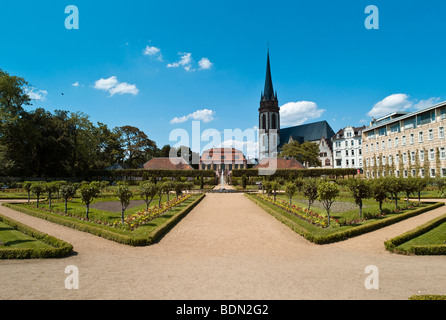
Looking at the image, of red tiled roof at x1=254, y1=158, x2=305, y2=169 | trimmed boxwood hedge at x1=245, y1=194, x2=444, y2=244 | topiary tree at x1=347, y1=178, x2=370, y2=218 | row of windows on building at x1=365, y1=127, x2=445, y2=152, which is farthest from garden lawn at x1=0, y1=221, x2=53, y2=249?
red tiled roof at x1=254, y1=158, x2=305, y2=169

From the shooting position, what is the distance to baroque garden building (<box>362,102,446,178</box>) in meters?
39.3

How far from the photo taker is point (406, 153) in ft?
149

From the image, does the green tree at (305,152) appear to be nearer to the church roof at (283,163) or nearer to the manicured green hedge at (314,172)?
the church roof at (283,163)

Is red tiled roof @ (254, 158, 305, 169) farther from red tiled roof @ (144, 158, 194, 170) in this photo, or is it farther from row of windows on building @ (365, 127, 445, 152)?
red tiled roof @ (144, 158, 194, 170)

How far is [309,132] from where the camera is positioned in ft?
317

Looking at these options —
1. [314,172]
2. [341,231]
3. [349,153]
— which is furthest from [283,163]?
[341,231]

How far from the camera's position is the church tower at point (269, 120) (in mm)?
103938

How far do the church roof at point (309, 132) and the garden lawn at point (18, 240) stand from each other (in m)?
86.5

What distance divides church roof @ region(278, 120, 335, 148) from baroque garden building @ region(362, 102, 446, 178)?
111 feet

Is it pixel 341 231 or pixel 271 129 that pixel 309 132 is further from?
pixel 341 231

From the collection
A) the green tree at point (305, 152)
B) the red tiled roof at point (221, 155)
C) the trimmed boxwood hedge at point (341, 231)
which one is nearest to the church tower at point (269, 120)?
the red tiled roof at point (221, 155)

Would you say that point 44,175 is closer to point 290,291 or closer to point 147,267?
point 147,267
